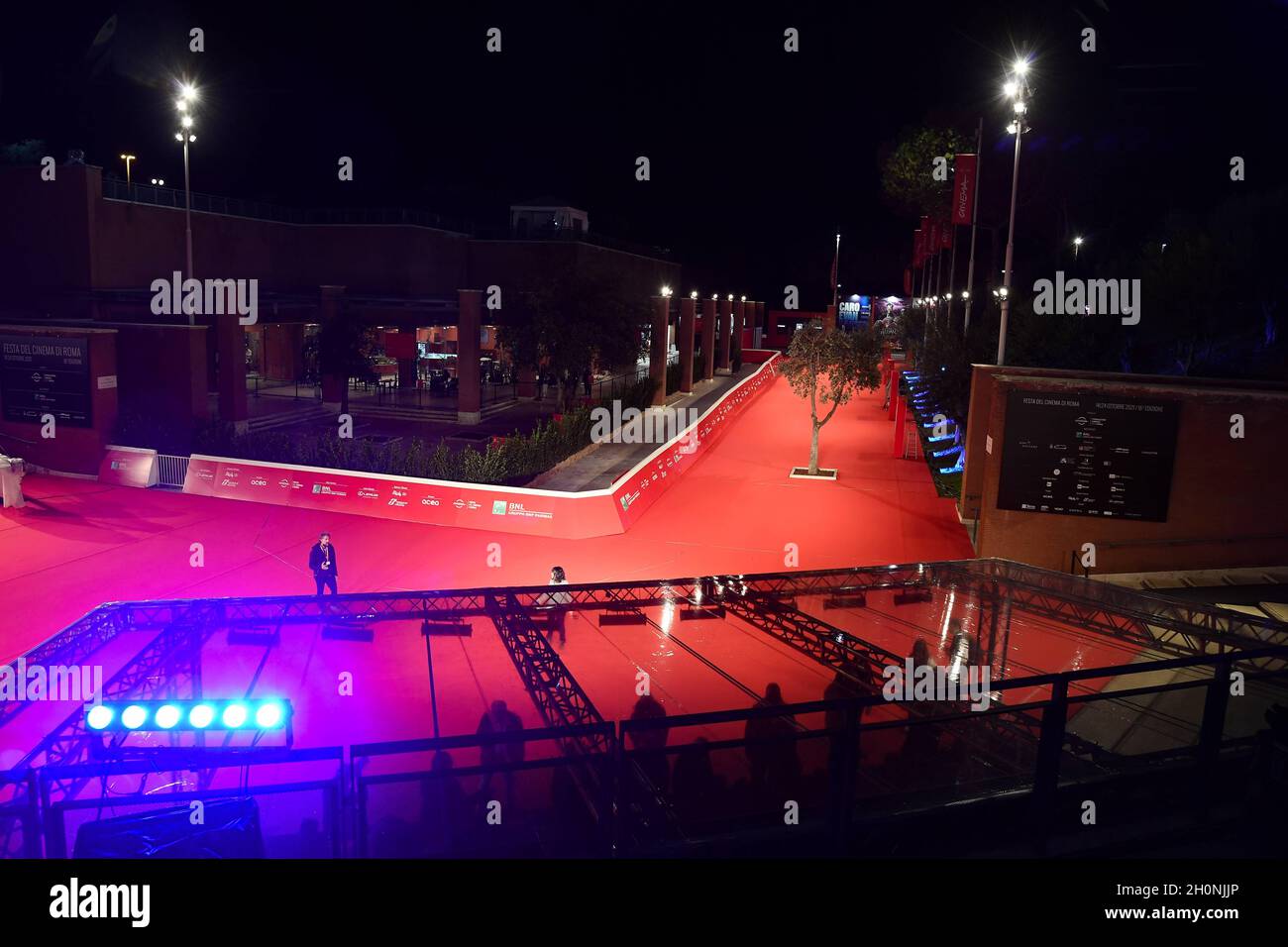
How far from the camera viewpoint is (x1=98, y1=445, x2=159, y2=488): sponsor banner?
68.1 feet

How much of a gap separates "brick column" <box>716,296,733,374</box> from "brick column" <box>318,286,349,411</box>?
24452 millimetres

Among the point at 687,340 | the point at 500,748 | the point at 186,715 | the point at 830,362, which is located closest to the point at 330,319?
the point at 687,340

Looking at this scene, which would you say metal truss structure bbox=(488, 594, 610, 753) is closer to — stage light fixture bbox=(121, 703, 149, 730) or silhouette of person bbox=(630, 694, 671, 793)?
silhouette of person bbox=(630, 694, 671, 793)


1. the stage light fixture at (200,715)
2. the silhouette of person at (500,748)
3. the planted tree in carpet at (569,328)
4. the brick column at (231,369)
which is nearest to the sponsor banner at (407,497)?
the brick column at (231,369)

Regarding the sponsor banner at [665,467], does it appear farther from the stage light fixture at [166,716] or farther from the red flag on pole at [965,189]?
the stage light fixture at [166,716]

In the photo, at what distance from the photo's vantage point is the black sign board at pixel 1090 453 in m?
13.9

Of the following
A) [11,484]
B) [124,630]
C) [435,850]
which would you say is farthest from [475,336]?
[435,850]

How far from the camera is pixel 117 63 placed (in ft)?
153

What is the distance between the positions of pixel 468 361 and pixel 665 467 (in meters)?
10.7

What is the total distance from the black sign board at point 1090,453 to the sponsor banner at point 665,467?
769 centimetres

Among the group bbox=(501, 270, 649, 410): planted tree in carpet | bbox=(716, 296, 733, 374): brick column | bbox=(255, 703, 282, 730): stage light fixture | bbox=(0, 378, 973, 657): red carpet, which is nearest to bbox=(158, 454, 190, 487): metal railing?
bbox=(0, 378, 973, 657): red carpet
